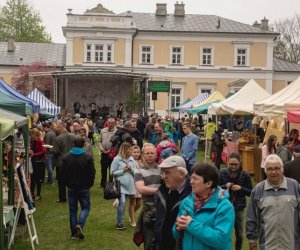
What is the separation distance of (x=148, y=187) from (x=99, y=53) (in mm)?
42389

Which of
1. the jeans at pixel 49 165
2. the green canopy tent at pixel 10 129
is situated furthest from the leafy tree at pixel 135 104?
the green canopy tent at pixel 10 129

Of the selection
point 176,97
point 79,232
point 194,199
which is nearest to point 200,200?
point 194,199

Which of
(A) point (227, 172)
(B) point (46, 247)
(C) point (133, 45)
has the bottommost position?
(B) point (46, 247)

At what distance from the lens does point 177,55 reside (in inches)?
1956

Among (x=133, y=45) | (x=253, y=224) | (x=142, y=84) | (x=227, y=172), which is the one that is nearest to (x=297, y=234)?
(x=253, y=224)

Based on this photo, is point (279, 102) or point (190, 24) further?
point (190, 24)

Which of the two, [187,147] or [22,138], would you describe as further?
[187,147]

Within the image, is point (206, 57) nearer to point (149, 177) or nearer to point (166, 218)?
point (149, 177)

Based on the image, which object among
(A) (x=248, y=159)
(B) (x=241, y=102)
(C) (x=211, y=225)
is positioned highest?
(B) (x=241, y=102)

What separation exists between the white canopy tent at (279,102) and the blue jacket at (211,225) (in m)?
9.26

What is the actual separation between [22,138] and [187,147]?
3.75 m

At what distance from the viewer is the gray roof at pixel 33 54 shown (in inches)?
2100

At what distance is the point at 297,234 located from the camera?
565 cm

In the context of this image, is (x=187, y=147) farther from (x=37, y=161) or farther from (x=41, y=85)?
(x=41, y=85)
